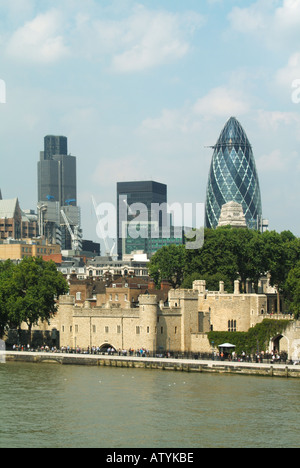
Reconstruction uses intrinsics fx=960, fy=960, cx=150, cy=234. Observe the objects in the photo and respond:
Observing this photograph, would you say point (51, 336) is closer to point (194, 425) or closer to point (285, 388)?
point (285, 388)

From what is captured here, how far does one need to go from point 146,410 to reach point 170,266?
63.4 m

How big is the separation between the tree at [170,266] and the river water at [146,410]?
43908 millimetres

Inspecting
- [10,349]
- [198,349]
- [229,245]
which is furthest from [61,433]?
[229,245]

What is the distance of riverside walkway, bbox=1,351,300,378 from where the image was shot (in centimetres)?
7238

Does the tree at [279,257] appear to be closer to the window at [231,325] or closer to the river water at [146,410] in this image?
the window at [231,325]

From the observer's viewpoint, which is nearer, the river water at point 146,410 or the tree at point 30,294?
the river water at point 146,410

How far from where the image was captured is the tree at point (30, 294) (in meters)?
92.8

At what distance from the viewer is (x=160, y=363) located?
77.7 m

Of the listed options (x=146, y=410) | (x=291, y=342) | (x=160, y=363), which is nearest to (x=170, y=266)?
(x=291, y=342)

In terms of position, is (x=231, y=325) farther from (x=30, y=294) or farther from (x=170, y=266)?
(x=170, y=266)

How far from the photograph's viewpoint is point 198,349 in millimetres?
85312

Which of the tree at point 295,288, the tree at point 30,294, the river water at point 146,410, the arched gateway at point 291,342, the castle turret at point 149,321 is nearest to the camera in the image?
the river water at point 146,410

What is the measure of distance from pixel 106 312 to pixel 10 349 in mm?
12207

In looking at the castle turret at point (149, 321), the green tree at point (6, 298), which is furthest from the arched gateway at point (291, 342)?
the green tree at point (6, 298)
